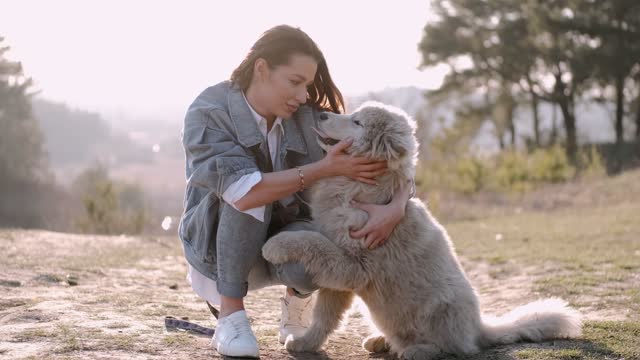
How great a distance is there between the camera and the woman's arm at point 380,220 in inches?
145

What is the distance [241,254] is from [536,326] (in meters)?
1.61

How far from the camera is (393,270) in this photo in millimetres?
3701

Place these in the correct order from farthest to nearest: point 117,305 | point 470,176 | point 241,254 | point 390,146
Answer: point 470,176, point 117,305, point 390,146, point 241,254

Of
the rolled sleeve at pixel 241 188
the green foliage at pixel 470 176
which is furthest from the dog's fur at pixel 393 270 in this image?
the green foliage at pixel 470 176

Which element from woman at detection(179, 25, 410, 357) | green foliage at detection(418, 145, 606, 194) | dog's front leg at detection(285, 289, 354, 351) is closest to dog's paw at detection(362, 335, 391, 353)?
dog's front leg at detection(285, 289, 354, 351)

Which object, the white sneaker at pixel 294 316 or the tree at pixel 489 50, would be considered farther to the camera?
the tree at pixel 489 50

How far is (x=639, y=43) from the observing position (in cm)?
2669

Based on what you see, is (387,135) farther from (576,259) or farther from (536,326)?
(576,259)

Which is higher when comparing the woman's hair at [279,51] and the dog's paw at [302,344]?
the woman's hair at [279,51]

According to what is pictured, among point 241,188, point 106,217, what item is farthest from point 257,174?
point 106,217

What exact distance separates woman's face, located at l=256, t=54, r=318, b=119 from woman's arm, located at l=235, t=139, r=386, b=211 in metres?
0.35

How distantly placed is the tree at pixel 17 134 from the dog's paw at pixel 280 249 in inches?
658

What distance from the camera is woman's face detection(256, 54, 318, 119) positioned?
3916 millimetres

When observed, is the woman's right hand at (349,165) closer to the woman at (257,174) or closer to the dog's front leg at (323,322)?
the woman at (257,174)
